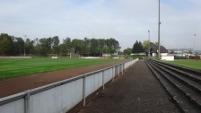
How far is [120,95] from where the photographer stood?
11.5 meters

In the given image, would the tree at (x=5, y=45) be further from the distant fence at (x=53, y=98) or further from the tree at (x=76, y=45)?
the distant fence at (x=53, y=98)

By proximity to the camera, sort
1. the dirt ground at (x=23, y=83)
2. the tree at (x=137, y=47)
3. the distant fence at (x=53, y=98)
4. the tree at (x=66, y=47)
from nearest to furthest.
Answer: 1. the distant fence at (x=53, y=98)
2. the dirt ground at (x=23, y=83)
3. the tree at (x=66, y=47)
4. the tree at (x=137, y=47)

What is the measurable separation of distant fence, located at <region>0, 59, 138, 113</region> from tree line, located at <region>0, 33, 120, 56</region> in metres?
129

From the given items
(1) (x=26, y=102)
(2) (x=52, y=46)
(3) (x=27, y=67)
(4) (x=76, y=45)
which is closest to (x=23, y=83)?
(1) (x=26, y=102)

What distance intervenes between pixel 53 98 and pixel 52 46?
A: 18709 cm

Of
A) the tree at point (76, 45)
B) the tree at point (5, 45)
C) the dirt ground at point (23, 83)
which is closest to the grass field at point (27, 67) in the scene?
the dirt ground at point (23, 83)

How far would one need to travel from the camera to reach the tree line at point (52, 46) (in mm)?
135250

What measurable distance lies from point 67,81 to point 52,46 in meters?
186

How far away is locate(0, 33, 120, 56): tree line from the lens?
135 metres

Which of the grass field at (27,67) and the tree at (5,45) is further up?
the tree at (5,45)

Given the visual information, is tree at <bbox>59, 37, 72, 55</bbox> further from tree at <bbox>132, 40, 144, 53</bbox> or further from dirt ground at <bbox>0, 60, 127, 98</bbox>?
dirt ground at <bbox>0, 60, 127, 98</bbox>

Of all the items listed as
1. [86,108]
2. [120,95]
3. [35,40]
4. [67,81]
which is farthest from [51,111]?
[35,40]

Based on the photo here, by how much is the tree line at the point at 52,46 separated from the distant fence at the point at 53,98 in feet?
424

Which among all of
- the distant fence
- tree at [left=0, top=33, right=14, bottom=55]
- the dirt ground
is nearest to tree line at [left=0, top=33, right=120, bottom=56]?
tree at [left=0, top=33, right=14, bottom=55]
